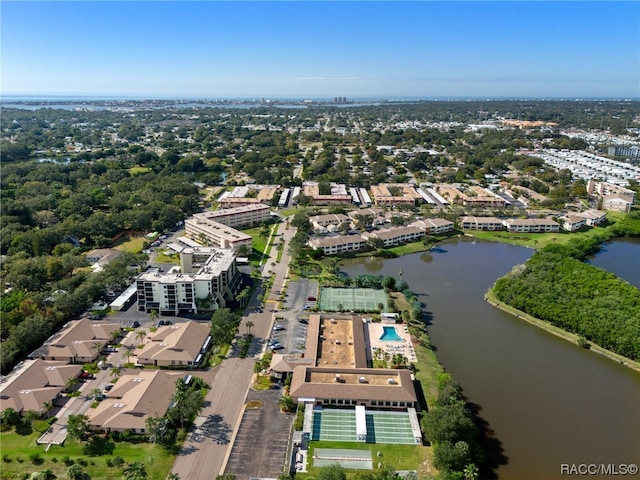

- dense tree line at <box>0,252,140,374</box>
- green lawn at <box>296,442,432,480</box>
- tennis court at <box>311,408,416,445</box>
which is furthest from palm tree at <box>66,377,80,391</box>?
green lawn at <box>296,442,432,480</box>

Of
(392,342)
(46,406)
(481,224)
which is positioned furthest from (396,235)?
(46,406)

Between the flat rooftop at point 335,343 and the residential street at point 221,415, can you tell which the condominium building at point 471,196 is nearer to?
the flat rooftop at point 335,343

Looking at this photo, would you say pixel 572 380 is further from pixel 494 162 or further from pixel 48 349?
pixel 494 162

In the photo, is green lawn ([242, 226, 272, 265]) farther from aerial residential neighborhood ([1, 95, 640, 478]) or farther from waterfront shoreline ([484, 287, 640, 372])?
waterfront shoreline ([484, 287, 640, 372])

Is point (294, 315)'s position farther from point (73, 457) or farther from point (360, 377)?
point (73, 457)

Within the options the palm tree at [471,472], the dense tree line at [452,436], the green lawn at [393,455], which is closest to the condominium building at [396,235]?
the dense tree line at [452,436]
